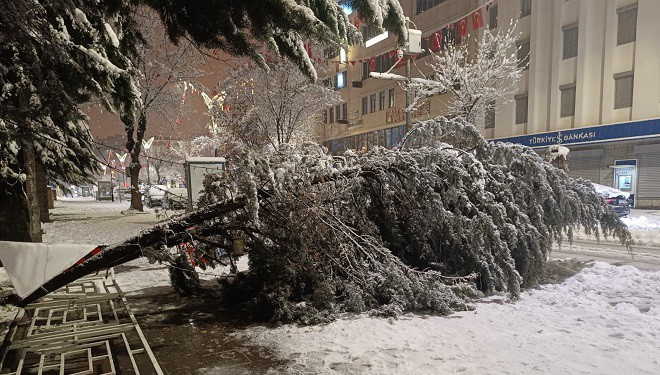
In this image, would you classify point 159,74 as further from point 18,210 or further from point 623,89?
point 623,89

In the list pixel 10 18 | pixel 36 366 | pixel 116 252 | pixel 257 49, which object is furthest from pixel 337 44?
pixel 36 366

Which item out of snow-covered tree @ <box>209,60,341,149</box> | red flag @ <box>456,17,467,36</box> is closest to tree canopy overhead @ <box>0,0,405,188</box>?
snow-covered tree @ <box>209,60,341,149</box>

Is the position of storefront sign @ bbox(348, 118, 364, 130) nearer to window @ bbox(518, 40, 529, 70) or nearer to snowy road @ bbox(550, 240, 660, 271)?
window @ bbox(518, 40, 529, 70)

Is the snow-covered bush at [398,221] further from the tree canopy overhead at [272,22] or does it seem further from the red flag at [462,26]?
the red flag at [462,26]

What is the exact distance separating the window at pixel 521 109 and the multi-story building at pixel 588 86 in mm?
66

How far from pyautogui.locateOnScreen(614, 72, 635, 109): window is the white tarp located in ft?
88.4

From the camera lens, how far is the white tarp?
4.55 m

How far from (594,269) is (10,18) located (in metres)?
9.87

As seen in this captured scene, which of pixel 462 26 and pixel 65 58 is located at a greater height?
pixel 462 26

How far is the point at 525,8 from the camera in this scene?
89.0 feet

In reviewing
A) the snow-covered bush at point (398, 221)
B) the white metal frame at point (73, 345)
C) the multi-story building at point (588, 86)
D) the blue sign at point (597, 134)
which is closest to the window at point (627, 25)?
the multi-story building at point (588, 86)

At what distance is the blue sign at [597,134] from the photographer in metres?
20.8

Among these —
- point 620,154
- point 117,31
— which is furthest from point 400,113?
point 117,31

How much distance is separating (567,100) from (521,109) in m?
3.17
